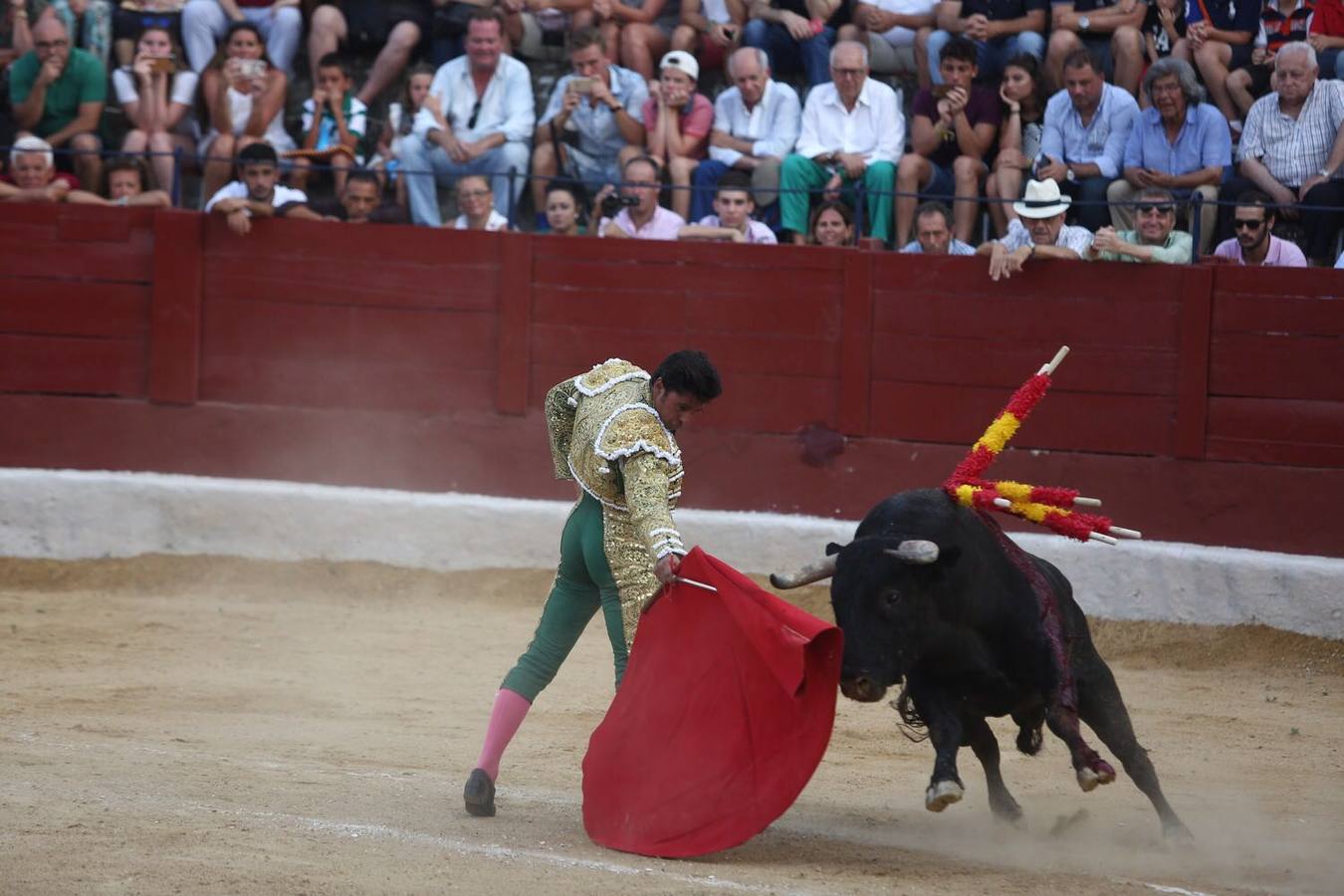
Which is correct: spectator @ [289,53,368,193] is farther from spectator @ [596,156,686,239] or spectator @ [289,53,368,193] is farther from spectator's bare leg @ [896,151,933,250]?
spectator's bare leg @ [896,151,933,250]

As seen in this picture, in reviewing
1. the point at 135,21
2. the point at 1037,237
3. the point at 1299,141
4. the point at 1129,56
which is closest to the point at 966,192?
the point at 1037,237

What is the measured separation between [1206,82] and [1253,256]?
92 centimetres

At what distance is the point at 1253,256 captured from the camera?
770cm

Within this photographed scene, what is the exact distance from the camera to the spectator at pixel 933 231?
8.02 metres

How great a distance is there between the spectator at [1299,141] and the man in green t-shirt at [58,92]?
18.2ft

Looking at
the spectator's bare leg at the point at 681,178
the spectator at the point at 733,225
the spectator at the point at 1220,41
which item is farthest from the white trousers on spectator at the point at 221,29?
the spectator at the point at 1220,41

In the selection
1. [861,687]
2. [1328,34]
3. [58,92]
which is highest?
[1328,34]

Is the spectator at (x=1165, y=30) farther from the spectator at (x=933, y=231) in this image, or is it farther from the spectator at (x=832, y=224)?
the spectator at (x=832, y=224)

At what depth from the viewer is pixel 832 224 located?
8188 millimetres

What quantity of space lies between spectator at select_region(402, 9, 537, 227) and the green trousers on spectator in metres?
1.36

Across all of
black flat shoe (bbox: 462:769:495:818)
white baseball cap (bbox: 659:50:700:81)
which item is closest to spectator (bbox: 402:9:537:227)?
white baseball cap (bbox: 659:50:700:81)

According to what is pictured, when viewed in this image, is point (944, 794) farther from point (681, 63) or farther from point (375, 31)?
point (375, 31)

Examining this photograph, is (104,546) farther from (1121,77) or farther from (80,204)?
(1121,77)

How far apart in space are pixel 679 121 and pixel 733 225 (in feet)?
2.36
